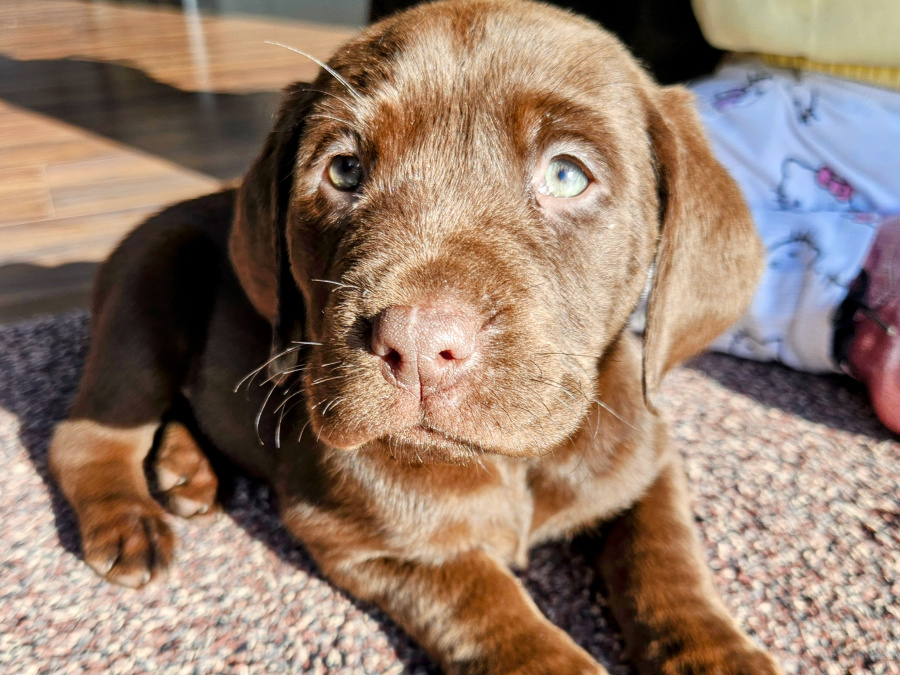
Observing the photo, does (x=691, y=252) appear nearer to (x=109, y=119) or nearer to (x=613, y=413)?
(x=613, y=413)

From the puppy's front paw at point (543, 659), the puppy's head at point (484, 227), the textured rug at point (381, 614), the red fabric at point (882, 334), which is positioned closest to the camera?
the puppy's head at point (484, 227)

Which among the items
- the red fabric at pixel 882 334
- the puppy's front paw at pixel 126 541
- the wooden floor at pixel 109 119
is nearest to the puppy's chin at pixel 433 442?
the puppy's front paw at pixel 126 541

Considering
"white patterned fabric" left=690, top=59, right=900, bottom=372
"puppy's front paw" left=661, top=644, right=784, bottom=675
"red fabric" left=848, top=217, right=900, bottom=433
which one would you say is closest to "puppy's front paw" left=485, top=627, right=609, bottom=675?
"puppy's front paw" left=661, top=644, right=784, bottom=675

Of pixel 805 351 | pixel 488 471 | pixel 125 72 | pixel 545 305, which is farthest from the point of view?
pixel 125 72

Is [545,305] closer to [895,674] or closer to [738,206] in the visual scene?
[738,206]

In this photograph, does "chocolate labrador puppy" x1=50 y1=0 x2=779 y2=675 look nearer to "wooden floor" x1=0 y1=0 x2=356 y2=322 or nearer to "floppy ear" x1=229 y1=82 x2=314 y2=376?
"floppy ear" x1=229 y1=82 x2=314 y2=376

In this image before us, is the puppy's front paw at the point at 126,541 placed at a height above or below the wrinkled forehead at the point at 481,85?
below

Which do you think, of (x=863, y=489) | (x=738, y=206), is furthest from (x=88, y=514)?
(x=863, y=489)

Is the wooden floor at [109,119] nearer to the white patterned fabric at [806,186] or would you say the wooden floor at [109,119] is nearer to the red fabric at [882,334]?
the white patterned fabric at [806,186]
